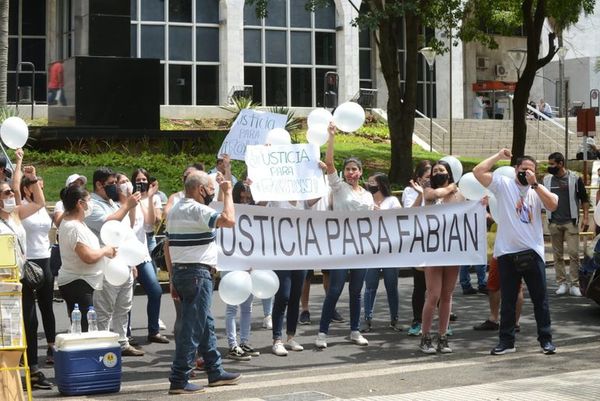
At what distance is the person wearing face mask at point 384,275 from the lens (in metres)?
12.4

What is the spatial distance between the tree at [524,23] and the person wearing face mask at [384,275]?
579 inches

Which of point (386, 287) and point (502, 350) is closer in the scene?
point (502, 350)

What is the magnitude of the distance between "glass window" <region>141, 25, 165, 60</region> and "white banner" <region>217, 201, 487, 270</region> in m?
35.1

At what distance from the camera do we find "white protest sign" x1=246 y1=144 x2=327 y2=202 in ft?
35.5

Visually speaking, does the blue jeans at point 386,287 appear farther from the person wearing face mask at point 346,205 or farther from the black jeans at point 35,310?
the black jeans at point 35,310

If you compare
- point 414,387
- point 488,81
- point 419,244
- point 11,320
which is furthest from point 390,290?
point 488,81

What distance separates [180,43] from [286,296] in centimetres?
3633

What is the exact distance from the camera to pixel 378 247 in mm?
11227

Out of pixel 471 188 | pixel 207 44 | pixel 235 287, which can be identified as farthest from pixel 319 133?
pixel 207 44

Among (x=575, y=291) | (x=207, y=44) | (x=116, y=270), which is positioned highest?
(x=207, y=44)

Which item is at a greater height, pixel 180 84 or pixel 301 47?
pixel 301 47

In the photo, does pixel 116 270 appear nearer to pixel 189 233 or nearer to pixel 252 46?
pixel 189 233

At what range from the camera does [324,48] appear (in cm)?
4884

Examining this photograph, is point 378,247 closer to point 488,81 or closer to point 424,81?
point 424,81
